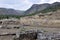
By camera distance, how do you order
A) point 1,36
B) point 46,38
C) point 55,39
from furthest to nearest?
point 1,36 → point 46,38 → point 55,39

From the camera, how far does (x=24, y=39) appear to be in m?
17.6

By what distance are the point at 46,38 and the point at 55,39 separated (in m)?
1.18

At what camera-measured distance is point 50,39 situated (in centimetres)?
1409

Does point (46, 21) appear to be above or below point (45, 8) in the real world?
below

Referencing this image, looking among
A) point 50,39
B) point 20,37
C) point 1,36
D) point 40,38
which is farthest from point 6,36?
point 50,39

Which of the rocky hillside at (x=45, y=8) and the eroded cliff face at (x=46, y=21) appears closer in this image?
the eroded cliff face at (x=46, y=21)

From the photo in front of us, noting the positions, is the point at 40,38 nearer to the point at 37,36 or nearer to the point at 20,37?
the point at 37,36

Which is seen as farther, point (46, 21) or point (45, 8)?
point (45, 8)

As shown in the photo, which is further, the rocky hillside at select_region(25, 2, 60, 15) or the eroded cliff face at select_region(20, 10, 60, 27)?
the rocky hillside at select_region(25, 2, 60, 15)

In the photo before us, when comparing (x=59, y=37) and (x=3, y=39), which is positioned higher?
(x=59, y=37)

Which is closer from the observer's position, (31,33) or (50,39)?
(50,39)

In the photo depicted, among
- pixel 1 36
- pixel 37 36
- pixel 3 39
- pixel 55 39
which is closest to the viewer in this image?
pixel 55 39

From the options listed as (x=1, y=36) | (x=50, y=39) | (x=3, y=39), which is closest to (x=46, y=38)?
(x=50, y=39)

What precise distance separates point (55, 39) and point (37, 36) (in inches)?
130
